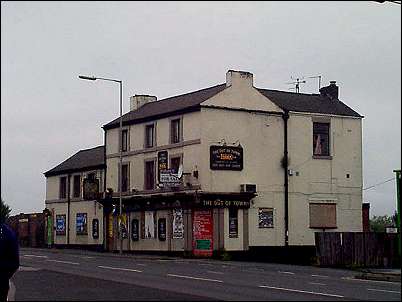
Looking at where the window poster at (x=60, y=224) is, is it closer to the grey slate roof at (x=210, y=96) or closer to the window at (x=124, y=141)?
the grey slate roof at (x=210, y=96)

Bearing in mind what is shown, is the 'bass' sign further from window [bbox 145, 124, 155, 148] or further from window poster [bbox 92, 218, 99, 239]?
window poster [bbox 92, 218, 99, 239]

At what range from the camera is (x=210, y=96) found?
1625 inches

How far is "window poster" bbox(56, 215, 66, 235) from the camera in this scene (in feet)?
178

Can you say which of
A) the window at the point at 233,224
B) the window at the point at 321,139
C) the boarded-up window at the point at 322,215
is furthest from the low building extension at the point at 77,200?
the window at the point at 321,139

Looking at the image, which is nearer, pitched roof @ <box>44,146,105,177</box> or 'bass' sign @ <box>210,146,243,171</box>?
'bass' sign @ <box>210,146,243,171</box>

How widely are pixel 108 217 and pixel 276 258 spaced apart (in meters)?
12.3

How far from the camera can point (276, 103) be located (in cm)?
4428

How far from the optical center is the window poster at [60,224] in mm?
54156

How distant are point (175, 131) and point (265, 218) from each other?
695cm

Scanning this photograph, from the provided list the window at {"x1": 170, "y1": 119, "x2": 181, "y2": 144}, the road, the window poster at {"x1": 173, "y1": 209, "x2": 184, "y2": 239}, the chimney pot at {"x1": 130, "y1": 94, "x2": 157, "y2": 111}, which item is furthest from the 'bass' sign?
the road

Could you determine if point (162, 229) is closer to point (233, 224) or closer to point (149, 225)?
point (149, 225)

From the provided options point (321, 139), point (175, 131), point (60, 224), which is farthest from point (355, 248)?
point (60, 224)

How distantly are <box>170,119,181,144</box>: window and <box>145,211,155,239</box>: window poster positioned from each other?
14.4 ft

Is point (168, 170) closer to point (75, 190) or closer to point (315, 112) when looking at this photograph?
point (315, 112)
